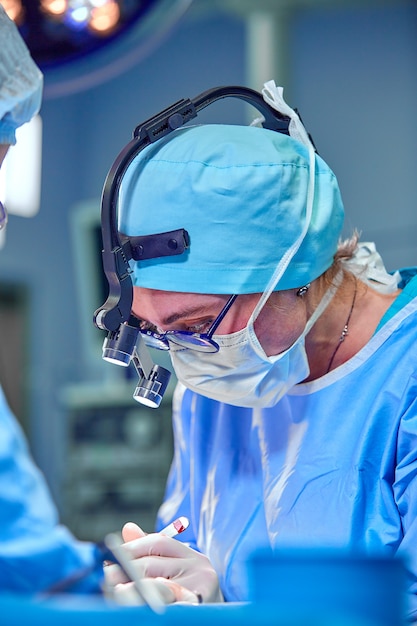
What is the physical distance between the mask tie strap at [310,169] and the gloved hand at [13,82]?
0.43 meters

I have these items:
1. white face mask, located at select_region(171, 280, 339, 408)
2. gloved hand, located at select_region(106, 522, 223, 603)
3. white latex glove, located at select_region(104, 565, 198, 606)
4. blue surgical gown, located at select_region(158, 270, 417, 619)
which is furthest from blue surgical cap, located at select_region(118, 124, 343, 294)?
white latex glove, located at select_region(104, 565, 198, 606)

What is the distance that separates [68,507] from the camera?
4910 millimetres

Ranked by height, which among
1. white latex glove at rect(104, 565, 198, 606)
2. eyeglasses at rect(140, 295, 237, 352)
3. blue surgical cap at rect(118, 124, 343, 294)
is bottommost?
white latex glove at rect(104, 565, 198, 606)

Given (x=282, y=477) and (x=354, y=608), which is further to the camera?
(x=282, y=477)

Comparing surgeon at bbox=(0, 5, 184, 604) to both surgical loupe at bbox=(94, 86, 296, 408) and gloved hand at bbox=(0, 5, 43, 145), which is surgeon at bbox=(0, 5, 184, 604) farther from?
gloved hand at bbox=(0, 5, 43, 145)

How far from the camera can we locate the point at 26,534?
3.43 feet

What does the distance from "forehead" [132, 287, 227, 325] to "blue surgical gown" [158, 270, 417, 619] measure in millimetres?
292

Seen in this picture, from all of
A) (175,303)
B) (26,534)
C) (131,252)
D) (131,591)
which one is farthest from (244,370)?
(131,591)

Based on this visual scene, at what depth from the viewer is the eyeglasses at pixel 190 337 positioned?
1.50m

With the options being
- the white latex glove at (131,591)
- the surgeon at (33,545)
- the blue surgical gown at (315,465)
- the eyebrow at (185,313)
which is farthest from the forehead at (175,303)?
the white latex glove at (131,591)

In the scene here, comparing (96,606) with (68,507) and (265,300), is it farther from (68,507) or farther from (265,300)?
(68,507)

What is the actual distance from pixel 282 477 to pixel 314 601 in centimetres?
106

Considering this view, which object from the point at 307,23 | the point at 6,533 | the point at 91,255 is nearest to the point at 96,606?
the point at 6,533

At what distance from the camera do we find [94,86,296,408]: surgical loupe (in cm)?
140
